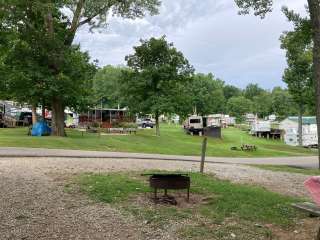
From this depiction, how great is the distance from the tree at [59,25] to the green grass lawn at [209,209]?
22.3 metres

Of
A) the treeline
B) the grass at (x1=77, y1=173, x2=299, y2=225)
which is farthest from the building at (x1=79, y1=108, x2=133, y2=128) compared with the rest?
the grass at (x1=77, y1=173, x2=299, y2=225)

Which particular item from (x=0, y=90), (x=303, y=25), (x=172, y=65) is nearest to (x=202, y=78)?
(x=172, y=65)

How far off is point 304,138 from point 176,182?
4855 cm

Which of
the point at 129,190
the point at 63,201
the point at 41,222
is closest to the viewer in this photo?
the point at 41,222

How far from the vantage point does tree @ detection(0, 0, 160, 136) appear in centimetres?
3303

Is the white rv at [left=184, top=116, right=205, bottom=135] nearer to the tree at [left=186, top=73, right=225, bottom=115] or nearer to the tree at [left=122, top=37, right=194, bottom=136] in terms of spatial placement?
the tree at [left=122, top=37, right=194, bottom=136]

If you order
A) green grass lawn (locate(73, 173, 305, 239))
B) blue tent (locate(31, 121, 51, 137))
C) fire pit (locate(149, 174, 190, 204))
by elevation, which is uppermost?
blue tent (locate(31, 121, 51, 137))

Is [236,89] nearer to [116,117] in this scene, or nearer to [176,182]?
[116,117]

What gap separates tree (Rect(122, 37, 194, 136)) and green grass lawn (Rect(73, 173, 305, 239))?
3192 cm

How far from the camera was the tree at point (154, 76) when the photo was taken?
145ft

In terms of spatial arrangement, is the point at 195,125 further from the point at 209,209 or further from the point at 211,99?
the point at 209,209

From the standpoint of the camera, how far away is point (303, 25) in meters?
11.2

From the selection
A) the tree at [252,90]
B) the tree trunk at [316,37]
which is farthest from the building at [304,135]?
the tree at [252,90]

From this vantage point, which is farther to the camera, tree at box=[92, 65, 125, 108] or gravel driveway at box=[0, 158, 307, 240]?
tree at box=[92, 65, 125, 108]
